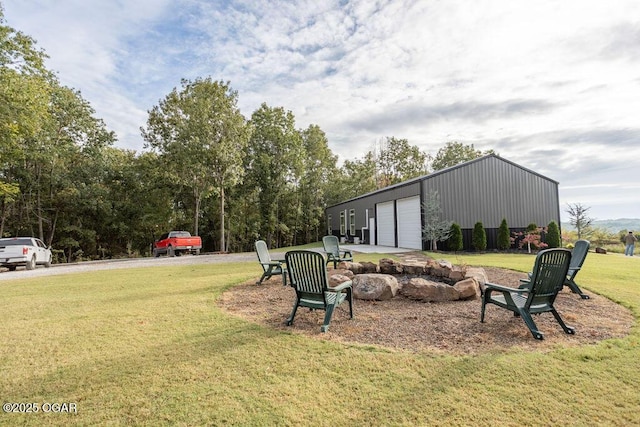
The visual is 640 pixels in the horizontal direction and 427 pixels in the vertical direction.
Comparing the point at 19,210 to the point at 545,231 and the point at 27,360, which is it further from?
the point at 545,231

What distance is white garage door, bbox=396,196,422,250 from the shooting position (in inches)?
622

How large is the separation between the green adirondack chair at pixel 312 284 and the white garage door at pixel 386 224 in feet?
48.1

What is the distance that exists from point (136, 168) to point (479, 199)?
2188 centimetres

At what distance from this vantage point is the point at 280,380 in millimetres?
2543

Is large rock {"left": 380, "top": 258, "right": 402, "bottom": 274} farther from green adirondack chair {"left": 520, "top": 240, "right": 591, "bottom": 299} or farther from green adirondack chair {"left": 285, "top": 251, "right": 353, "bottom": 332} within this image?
green adirondack chair {"left": 285, "top": 251, "right": 353, "bottom": 332}

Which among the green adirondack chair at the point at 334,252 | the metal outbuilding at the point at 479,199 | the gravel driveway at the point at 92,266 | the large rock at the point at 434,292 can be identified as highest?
the metal outbuilding at the point at 479,199

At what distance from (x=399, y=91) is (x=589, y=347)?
11305mm

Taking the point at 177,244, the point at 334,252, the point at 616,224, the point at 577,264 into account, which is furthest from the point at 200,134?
the point at 616,224

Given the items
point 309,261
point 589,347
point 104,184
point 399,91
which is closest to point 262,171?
point 104,184

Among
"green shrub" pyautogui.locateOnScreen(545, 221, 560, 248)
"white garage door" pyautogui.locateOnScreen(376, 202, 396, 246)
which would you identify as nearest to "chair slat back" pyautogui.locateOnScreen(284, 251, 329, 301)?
"white garage door" pyautogui.locateOnScreen(376, 202, 396, 246)

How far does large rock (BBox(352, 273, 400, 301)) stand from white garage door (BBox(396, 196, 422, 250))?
35.8 feet

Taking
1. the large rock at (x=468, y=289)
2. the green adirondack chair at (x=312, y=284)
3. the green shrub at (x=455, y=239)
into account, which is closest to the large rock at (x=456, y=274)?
the large rock at (x=468, y=289)

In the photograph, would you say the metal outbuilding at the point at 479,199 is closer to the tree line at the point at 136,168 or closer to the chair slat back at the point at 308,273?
the tree line at the point at 136,168

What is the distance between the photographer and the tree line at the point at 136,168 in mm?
15492
